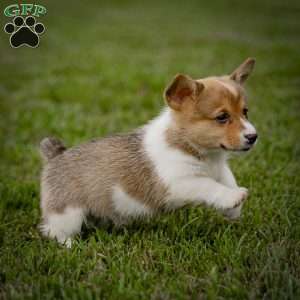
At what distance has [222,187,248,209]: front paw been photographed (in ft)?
11.4

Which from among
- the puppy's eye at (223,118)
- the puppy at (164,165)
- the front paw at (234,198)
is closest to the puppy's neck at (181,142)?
the puppy at (164,165)

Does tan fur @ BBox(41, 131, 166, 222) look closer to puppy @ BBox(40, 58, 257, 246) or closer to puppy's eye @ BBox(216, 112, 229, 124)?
puppy @ BBox(40, 58, 257, 246)

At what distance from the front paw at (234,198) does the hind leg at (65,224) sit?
45.2 inches

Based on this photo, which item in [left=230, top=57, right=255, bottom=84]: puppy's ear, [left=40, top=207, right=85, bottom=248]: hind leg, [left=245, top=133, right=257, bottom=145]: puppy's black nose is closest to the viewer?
[left=245, top=133, right=257, bottom=145]: puppy's black nose

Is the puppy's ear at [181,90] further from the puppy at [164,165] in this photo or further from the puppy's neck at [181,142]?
the puppy's neck at [181,142]

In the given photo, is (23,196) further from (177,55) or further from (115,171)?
(177,55)

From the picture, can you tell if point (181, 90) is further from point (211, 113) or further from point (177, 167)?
point (177, 167)

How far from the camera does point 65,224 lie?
13.0 feet

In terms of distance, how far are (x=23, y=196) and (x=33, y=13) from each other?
5.21 ft

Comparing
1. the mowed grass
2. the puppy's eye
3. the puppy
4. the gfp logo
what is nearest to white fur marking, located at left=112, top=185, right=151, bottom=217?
the puppy

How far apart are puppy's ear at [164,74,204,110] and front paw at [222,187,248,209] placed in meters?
0.73

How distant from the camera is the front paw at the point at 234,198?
348cm

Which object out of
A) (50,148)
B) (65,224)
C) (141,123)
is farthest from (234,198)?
(141,123)

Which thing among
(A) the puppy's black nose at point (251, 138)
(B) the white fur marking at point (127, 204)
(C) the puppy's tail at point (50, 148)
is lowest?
(B) the white fur marking at point (127, 204)
